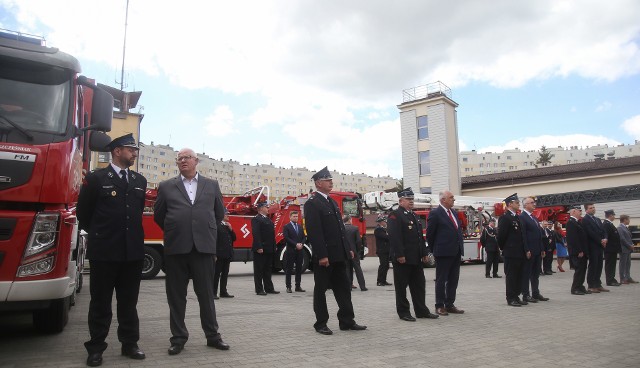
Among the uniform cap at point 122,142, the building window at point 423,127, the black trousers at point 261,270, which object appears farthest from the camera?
the building window at point 423,127

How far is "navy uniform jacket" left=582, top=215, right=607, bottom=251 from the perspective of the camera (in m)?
9.80

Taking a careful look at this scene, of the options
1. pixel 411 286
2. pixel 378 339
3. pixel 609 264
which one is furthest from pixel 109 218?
pixel 609 264

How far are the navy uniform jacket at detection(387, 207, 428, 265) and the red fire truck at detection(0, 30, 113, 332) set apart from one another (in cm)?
407

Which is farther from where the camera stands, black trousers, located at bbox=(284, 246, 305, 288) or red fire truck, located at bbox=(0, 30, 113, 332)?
black trousers, located at bbox=(284, 246, 305, 288)

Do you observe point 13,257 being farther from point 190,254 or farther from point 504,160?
point 504,160

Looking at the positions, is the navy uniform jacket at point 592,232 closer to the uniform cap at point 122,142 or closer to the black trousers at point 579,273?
the black trousers at point 579,273

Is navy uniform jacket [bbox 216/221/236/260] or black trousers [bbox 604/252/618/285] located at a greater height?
navy uniform jacket [bbox 216/221/236/260]

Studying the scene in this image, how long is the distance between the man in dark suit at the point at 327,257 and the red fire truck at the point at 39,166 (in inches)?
105

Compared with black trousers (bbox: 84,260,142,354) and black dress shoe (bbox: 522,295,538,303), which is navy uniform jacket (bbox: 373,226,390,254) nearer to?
black dress shoe (bbox: 522,295,538,303)

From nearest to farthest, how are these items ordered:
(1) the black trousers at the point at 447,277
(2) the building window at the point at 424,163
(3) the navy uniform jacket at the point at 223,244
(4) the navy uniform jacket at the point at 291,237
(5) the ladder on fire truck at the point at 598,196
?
(1) the black trousers at the point at 447,277, (3) the navy uniform jacket at the point at 223,244, (4) the navy uniform jacket at the point at 291,237, (5) the ladder on fire truck at the point at 598,196, (2) the building window at the point at 424,163

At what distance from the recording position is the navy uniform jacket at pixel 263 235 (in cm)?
1052

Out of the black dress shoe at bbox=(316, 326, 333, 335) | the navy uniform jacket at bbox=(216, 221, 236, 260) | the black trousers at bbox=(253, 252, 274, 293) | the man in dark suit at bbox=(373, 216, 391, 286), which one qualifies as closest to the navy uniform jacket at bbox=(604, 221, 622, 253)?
the man in dark suit at bbox=(373, 216, 391, 286)

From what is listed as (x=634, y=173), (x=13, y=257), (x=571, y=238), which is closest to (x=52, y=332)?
(x=13, y=257)

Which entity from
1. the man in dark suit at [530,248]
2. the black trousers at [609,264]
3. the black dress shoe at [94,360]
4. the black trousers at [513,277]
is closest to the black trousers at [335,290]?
the black dress shoe at [94,360]
